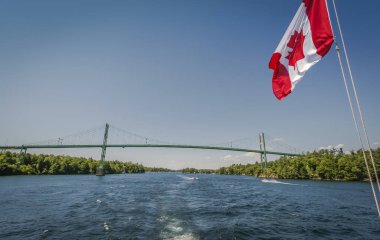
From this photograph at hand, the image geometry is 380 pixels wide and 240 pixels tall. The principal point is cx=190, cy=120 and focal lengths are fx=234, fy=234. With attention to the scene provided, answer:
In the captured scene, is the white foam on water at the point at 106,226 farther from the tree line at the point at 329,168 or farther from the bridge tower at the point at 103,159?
the bridge tower at the point at 103,159

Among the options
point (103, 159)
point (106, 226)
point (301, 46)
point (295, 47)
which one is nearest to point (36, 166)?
point (103, 159)

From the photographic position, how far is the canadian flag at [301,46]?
5141mm

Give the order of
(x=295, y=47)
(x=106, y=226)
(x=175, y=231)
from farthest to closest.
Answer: (x=106, y=226) < (x=175, y=231) < (x=295, y=47)

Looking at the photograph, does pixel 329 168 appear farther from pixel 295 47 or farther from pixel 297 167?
pixel 295 47

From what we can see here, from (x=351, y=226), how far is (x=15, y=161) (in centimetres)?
8648

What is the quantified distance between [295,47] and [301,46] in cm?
28

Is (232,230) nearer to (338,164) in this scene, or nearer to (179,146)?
(338,164)

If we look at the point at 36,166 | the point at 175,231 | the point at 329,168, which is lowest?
the point at 175,231

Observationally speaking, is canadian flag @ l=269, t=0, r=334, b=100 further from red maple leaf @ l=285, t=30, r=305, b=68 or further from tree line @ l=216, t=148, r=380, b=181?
tree line @ l=216, t=148, r=380, b=181

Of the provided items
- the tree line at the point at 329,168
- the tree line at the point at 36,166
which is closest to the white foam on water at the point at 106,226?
the tree line at the point at 329,168

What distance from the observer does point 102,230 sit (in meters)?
11.5

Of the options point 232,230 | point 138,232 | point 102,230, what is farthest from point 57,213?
point 232,230

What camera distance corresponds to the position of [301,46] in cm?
571

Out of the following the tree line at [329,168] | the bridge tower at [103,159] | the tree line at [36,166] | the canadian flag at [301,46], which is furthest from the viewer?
the bridge tower at [103,159]
